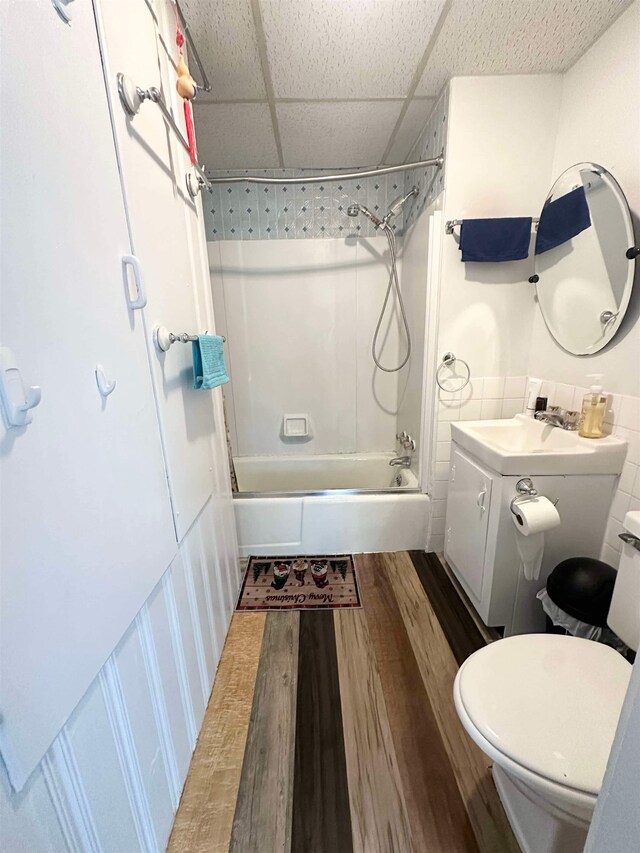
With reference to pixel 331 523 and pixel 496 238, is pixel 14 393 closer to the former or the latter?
pixel 331 523

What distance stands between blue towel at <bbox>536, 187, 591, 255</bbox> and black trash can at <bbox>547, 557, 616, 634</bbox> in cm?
136

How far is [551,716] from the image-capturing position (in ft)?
2.51

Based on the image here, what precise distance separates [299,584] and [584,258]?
6.75 ft

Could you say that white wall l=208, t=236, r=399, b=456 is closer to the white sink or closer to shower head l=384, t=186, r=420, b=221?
shower head l=384, t=186, r=420, b=221

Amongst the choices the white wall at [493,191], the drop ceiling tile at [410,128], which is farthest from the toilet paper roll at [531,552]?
the drop ceiling tile at [410,128]

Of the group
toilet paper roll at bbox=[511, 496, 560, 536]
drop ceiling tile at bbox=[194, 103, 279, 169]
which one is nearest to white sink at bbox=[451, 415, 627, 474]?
toilet paper roll at bbox=[511, 496, 560, 536]

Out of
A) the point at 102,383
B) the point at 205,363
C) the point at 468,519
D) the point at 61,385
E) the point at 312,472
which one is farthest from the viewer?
the point at 312,472

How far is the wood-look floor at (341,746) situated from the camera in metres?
0.91

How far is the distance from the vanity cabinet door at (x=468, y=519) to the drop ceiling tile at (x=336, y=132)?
1.80 metres

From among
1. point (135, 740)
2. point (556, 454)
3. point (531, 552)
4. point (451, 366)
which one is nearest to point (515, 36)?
point (451, 366)

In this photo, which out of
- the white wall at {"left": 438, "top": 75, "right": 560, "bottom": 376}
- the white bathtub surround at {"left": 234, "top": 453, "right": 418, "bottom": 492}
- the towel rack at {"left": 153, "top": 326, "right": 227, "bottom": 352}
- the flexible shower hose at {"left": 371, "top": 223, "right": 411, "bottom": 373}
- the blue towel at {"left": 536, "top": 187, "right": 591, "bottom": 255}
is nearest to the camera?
the towel rack at {"left": 153, "top": 326, "right": 227, "bottom": 352}

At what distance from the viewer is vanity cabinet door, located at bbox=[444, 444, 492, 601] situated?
1.46 metres

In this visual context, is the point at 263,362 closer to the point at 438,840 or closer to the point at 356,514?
the point at 356,514

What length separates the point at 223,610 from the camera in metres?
1.50
